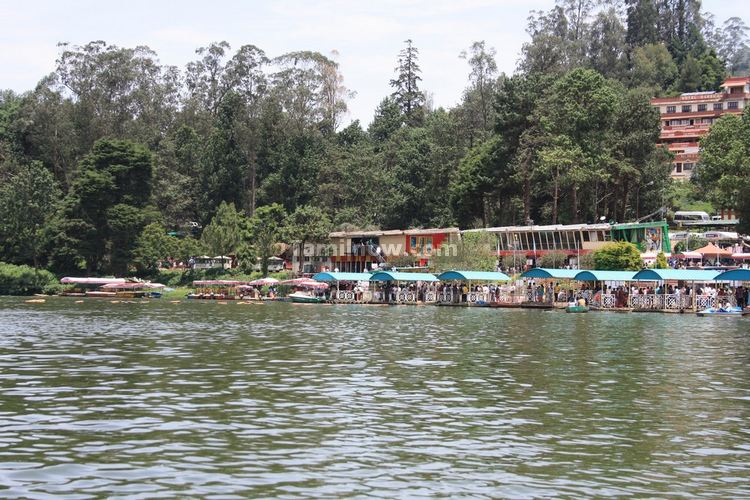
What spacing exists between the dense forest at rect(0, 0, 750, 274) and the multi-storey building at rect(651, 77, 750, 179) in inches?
176

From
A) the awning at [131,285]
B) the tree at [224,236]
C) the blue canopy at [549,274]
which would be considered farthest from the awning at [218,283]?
the blue canopy at [549,274]

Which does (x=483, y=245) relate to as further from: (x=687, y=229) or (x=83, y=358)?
(x=83, y=358)

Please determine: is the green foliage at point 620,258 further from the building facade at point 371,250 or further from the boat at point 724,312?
the building facade at point 371,250

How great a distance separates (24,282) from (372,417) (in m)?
78.0

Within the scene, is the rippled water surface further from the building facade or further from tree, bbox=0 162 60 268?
tree, bbox=0 162 60 268

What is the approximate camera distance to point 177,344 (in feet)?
110

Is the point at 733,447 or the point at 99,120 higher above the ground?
the point at 99,120

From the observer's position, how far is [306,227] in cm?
9062

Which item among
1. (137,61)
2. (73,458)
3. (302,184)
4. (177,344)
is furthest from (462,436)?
(137,61)

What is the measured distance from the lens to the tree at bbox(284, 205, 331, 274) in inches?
3561

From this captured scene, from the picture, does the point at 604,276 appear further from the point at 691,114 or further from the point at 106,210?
the point at 691,114

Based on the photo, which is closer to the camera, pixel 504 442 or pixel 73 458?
pixel 73 458

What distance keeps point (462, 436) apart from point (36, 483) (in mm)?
7317

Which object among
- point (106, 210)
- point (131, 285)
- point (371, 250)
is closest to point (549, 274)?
point (371, 250)
